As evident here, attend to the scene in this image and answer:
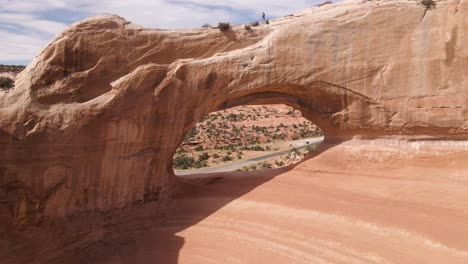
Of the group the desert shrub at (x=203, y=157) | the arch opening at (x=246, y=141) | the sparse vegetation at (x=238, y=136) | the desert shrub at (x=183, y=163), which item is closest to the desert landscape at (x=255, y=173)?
the arch opening at (x=246, y=141)

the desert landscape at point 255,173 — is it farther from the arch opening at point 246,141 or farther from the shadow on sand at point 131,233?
the arch opening at point 246,141

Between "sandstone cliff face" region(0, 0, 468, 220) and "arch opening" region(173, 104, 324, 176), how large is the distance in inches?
409

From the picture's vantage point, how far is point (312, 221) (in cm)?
A: 862

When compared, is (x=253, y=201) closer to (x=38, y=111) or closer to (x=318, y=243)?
(x=318, y=243)

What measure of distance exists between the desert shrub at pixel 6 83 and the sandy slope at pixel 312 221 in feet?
10.4

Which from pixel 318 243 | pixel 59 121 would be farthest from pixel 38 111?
pixel 318 243

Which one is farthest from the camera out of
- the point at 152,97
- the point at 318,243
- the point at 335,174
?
the point at 335,174

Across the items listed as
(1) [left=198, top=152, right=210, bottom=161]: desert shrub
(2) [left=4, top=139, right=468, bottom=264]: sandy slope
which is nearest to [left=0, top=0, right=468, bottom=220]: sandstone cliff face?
(2) [left=4, top=139, right=468, bottom=264]: sandy slope

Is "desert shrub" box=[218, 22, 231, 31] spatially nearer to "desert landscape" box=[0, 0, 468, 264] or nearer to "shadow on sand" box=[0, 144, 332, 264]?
"desert landscape" box=[0, 0, 468, 264]

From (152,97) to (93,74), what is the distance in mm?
1462

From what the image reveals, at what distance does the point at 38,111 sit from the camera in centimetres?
830

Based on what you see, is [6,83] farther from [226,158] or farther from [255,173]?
[226,158]

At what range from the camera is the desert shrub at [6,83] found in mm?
8362

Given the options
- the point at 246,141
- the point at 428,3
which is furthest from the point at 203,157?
the point at 428,3
